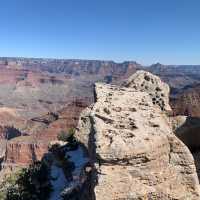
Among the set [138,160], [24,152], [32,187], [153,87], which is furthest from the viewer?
[24,152]

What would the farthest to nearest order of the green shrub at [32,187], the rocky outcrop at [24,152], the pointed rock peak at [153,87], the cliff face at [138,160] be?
1. the rocky outcrop at [24,152]
2. the green shrub at [32,187]
3. the pointed rock peak at [153,87]
4. the cliff face at [138,160]

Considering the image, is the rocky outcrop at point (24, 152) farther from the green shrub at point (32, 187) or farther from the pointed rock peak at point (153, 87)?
the pointed rock peak at point (153, 87)

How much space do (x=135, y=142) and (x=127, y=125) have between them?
2.62 ft

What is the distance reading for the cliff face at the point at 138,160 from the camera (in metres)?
9.12

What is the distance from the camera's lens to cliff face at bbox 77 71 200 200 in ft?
29.9

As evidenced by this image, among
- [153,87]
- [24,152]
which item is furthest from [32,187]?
[24,152]

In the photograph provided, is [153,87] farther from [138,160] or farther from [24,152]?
[24,152]

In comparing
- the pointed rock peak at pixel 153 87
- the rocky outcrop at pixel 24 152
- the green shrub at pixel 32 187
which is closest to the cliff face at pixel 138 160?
the pointed rock peak at pixel 153 87

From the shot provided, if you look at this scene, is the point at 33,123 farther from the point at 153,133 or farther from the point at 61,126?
the point at 153,133

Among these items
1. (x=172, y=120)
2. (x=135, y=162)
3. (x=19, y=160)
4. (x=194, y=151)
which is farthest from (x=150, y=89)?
(x=19, y=160)

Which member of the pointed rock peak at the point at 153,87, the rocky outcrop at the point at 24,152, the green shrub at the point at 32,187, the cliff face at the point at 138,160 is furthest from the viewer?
the rocky outcrop at the point at 24,152

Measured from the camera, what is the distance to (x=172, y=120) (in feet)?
51.5

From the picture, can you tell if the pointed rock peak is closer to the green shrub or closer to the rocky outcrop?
the green shrub

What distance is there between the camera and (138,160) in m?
9.35
